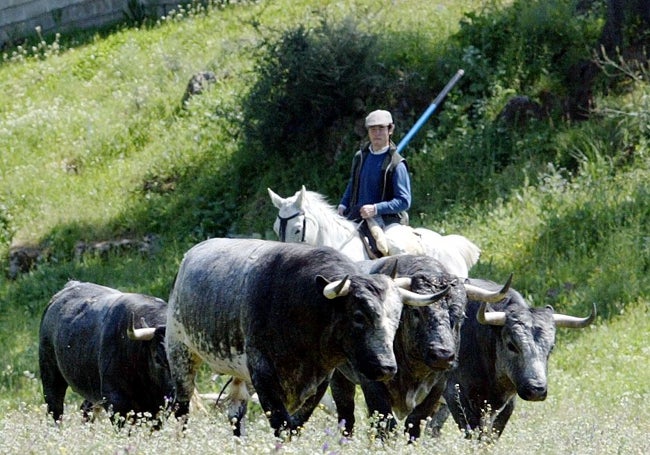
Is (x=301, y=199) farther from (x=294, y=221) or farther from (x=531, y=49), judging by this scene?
(x=531, y=49)

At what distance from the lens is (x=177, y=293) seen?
1232cm

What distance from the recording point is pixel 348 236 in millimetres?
15039

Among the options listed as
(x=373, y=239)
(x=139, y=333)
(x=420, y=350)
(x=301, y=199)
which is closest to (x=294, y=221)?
(x=301, y=199)

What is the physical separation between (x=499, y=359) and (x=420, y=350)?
1030 millimetres

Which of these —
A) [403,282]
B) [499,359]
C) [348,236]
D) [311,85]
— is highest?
[403,282]

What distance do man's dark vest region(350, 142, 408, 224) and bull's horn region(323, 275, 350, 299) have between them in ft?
14.4

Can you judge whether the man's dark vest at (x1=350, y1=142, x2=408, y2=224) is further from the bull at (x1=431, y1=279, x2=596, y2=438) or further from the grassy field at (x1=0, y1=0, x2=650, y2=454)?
the bull at (x1=431, y1=279, x2=596, y2=438)

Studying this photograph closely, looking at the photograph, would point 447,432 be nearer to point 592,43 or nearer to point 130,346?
point 130,346

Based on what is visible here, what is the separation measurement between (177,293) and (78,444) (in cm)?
364

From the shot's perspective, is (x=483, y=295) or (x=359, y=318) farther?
(x=483, y=295)

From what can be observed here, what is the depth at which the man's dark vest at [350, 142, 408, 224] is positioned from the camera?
48.3ft

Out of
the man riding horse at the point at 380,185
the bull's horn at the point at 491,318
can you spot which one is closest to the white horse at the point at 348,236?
the man riding horse at the point at 380,185

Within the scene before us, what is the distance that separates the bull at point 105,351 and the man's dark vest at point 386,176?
2.67m

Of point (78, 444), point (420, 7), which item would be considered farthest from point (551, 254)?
point (78, 444)
